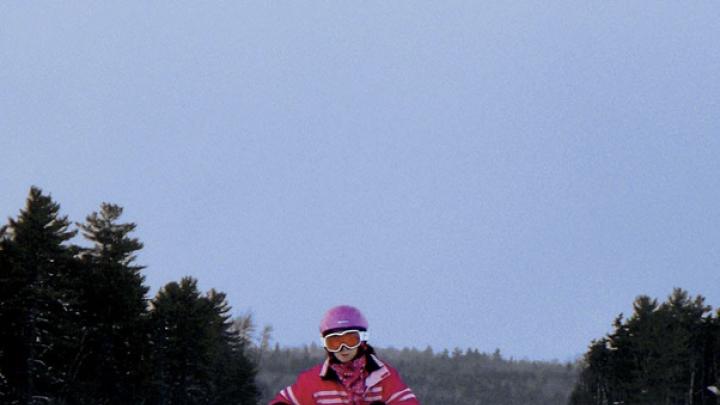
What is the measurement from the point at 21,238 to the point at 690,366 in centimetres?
6906

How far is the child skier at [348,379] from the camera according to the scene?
7102 millimetres

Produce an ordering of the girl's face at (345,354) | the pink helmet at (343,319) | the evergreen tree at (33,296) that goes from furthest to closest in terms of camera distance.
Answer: the evergreen tree at (33,296) → the girl's face at (345,354) → the pink helmet at (343,319)

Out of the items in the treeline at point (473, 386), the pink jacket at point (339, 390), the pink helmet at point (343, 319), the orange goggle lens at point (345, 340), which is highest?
the treeline at point (473, 386)

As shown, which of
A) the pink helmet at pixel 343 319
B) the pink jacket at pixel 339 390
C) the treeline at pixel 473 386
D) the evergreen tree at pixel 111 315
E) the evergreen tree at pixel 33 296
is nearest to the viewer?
the pink helmet at pixel 343 319

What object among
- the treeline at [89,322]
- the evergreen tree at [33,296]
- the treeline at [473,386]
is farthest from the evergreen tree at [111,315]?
the treeline at [473,386]

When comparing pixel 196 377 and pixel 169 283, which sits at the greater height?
pixel 169 283

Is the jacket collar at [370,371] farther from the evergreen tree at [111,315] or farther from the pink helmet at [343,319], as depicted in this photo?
the evergreen tree at [111,315]

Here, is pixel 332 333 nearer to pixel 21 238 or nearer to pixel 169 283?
pixel 21 238

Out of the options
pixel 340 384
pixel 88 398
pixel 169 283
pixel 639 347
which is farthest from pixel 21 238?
pixel 639 347

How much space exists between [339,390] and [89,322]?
2147 inches

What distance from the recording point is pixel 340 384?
732cm

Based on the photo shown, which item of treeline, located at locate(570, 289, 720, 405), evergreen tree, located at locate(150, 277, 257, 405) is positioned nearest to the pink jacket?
evergreen tree, located at locate(150, 277, 257, 405)

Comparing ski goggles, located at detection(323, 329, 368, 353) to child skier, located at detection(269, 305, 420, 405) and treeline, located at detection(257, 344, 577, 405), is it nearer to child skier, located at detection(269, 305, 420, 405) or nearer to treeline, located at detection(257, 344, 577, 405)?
child skier, located at detection(269, 305, 420, 405)

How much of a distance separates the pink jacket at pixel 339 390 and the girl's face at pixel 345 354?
0.13 meters
